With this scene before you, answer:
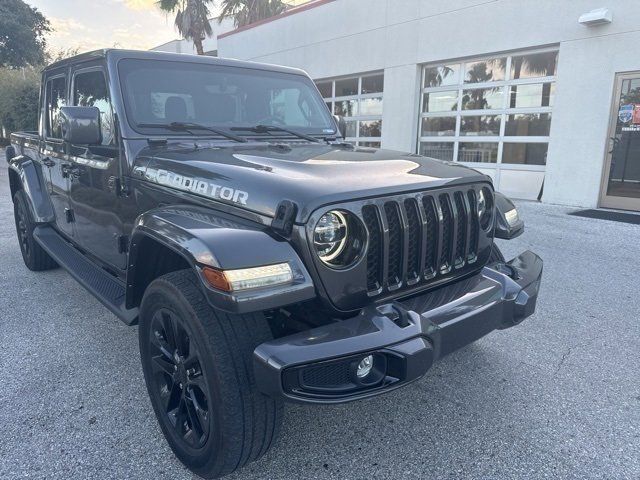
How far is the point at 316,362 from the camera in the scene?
1.72 m

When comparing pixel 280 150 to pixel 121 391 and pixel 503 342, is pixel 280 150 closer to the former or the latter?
pixel 121 391

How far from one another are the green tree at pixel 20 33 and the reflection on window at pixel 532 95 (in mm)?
26649

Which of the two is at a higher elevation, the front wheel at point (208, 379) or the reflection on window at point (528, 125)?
the reflection on window at point (528, 125)

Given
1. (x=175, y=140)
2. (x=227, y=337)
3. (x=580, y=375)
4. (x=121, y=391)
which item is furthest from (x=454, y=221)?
(x=121, y=391)

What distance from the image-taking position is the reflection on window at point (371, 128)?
12273 mm

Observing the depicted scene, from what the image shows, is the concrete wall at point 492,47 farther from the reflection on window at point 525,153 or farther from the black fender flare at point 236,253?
the black fender flare at point 236,253

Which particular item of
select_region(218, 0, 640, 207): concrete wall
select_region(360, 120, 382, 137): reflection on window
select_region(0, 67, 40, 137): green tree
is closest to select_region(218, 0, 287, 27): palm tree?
select_region(0, 67, 40, 137): green tree

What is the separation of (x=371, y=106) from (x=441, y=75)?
6.93 feet

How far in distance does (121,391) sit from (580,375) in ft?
8.98

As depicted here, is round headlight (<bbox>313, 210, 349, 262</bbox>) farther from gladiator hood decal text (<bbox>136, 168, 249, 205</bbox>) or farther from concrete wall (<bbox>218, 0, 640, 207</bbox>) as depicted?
concrete wall (<bbox>218, 0, 640, 207</bbox>)

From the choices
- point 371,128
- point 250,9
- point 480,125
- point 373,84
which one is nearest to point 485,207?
point 480,125

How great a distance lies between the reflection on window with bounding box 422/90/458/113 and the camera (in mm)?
10633

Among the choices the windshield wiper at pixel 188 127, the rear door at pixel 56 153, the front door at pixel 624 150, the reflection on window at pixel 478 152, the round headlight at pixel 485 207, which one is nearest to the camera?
the round headlight at pixel 485 207

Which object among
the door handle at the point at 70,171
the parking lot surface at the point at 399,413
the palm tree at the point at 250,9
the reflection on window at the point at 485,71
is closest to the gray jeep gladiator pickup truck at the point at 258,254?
the door handle at the point at 70,171
